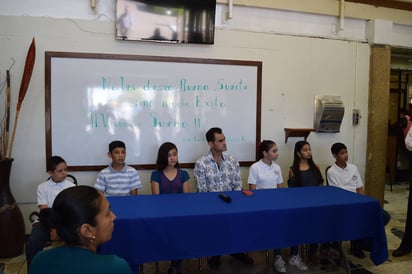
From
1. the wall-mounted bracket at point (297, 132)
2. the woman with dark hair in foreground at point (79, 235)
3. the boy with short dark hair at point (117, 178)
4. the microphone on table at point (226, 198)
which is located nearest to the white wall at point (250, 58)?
the wall-mounted bracket at point (297, 132)

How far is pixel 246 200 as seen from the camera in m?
2.36

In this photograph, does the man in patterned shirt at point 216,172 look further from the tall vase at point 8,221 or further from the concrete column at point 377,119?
the concrete column at point 377,119

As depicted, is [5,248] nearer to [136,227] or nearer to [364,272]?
[136,227]

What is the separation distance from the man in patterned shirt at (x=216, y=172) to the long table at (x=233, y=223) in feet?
1.68

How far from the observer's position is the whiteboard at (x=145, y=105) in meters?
3.26

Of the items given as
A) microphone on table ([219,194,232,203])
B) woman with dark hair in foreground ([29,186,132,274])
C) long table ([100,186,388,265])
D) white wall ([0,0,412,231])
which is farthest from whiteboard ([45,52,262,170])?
woman with dark hair in foreground ([29,186,132,274])

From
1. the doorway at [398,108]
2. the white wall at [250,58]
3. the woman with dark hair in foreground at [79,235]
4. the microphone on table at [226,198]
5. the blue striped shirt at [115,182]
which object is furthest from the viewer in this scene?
the doorway at [398,108]

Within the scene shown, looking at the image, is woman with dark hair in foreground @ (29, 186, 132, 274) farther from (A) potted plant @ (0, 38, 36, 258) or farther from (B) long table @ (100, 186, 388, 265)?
(A) potted plant @ (0, 38, 36, 258)

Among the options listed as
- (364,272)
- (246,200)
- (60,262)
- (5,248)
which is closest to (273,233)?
(246,200)

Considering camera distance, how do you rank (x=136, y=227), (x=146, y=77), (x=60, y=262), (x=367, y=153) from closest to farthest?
(x=60, y=262) < (x=136, y=227) < (x=146, y=77) < (x=367, y=153)

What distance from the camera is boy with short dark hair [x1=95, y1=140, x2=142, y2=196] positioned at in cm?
289

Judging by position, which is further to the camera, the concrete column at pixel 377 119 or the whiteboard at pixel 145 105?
the concrete column at pixel 377 119

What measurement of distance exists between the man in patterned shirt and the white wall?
569 millimetres

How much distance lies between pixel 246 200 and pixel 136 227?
31.7 inches
